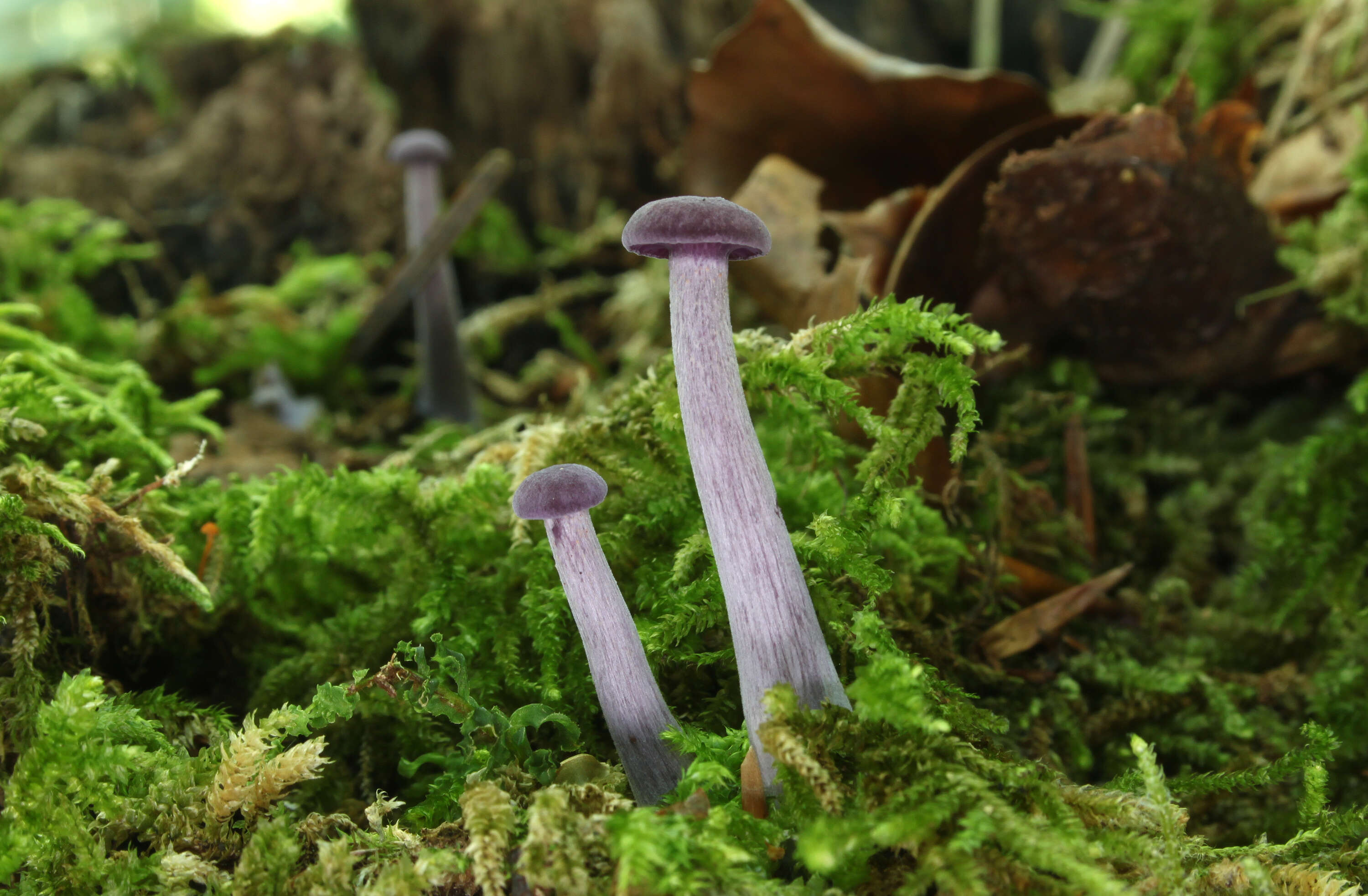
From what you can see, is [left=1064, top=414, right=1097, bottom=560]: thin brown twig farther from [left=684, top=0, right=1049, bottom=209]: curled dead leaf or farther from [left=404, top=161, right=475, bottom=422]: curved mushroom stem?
[left=404, top=161, right=475, bottom=422]: curved mushroom stem

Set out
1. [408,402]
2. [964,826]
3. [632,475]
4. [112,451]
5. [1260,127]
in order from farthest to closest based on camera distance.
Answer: [408,402] → [1260,127] → [112,451] → [632,475] → [964,826]

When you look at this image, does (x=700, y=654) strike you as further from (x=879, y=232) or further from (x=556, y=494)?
(x=879, y=232)

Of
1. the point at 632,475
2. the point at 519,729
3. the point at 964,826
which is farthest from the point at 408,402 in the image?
the point at 964,826

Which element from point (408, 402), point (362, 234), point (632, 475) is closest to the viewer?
point (632, 475)

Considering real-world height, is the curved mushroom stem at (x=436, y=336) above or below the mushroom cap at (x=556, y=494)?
above

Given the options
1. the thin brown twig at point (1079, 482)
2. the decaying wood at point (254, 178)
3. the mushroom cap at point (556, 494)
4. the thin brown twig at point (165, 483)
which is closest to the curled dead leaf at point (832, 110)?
the thin brown twig at point (1079, 482)

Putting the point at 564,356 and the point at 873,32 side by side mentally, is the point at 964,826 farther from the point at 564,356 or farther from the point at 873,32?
the point at 873,32

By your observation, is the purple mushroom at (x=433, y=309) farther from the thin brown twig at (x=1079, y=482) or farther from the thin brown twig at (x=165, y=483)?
the thin brown twig at (x=1079, y=482)
